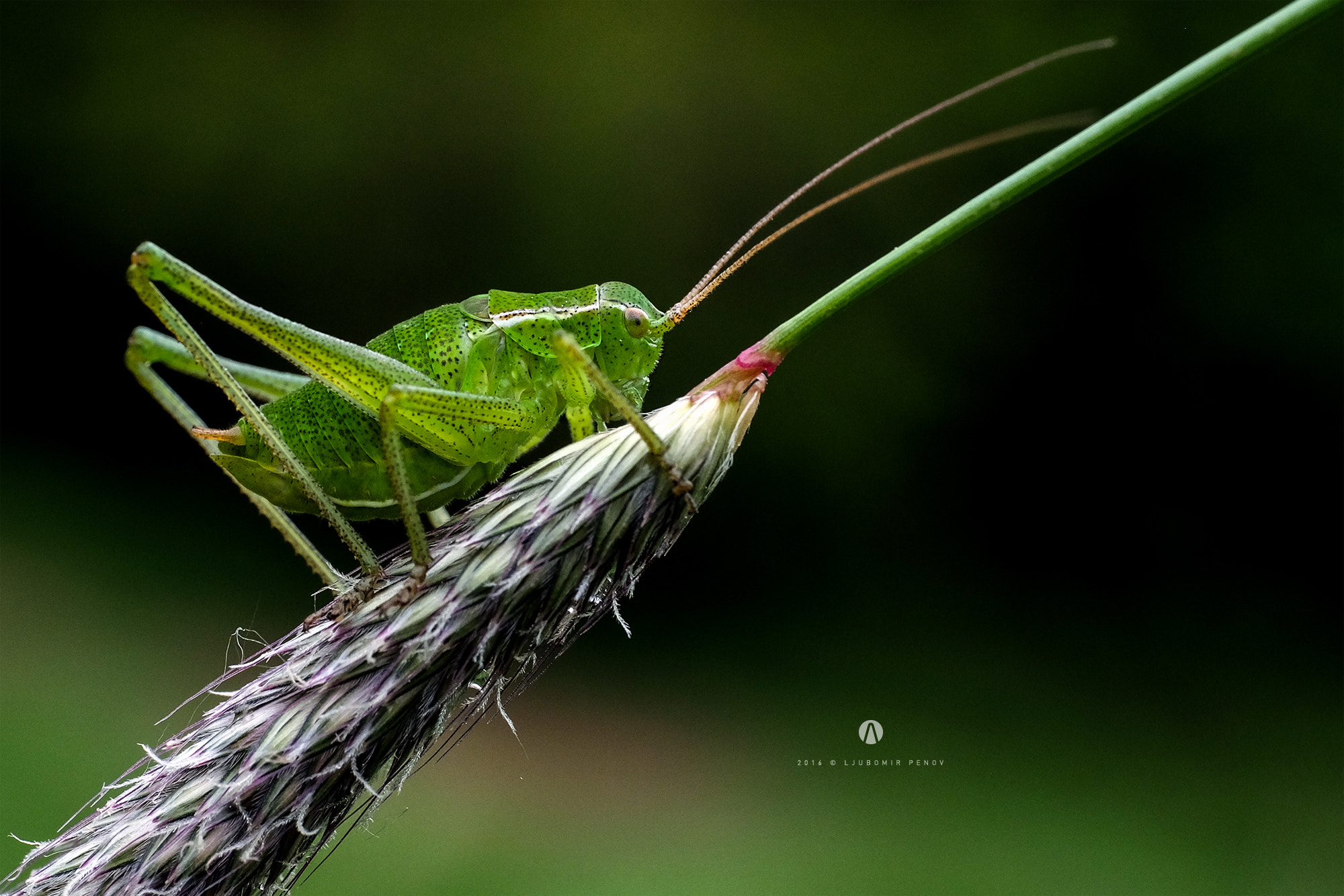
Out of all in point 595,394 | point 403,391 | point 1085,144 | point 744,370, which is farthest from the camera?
point 595,394

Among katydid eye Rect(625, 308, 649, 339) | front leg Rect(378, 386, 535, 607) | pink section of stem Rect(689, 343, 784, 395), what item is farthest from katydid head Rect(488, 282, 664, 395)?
pink section of stem Rect(689, 343, 784, 395)

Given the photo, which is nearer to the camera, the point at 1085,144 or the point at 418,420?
the point at 1085,144

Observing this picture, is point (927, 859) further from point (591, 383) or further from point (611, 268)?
point (611, 268)

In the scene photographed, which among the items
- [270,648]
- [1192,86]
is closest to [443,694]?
[270,648]

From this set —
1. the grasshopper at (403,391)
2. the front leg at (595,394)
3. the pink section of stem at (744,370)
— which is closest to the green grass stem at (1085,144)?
the pink section of stem at (744,370)

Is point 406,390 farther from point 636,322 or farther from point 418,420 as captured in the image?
point 636,322

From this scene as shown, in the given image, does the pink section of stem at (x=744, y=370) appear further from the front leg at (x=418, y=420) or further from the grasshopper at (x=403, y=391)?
the front leg at (x=418, y=420)

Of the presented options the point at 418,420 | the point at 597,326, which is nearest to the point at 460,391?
the point at 418,420

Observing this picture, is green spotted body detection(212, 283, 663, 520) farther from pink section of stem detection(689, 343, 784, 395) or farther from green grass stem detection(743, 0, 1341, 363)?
green grass stem detection(743, 0, 1341, 363)
